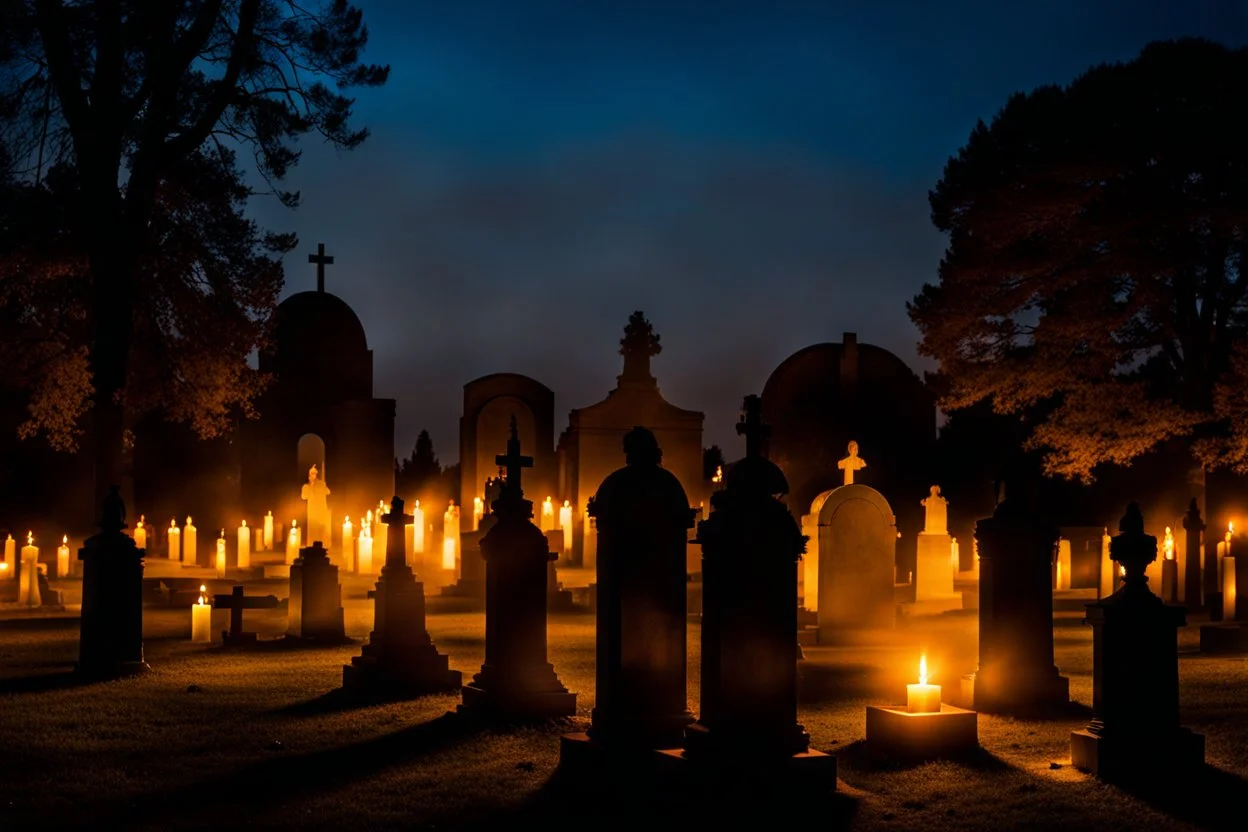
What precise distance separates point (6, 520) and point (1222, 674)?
24700 millimetres

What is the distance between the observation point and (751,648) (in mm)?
7148

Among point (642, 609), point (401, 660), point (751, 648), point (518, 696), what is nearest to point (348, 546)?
point (401, 660)

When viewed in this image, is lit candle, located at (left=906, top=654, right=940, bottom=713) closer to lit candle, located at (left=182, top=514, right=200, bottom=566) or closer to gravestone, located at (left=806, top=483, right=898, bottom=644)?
gravestone, located at (left=806, top=483, right=898, bottom=644)

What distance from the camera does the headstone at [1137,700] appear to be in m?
7.61

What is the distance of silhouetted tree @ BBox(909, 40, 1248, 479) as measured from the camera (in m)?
21.0

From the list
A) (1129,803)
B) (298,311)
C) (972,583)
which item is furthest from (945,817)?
(298,311)

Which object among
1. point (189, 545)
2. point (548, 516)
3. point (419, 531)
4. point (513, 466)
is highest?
point (513, 466)

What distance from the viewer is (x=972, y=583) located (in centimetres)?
2333

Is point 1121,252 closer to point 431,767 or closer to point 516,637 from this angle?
point 516,637

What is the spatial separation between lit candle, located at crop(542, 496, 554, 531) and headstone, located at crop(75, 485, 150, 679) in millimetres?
16369

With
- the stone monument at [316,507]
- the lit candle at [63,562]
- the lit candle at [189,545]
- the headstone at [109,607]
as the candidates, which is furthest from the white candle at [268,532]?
the headstone at [109,607]

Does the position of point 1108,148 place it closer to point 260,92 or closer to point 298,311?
point 260,92

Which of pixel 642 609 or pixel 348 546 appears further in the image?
pixel 348 546

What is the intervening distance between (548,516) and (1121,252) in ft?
41.8
